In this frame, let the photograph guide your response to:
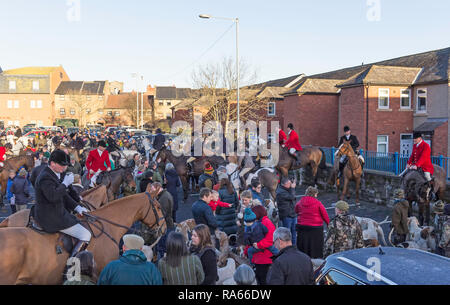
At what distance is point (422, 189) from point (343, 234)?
20.1 ft

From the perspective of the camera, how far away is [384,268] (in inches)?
157

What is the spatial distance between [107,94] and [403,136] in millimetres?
61286

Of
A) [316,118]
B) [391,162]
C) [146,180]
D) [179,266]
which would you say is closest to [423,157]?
[391,162]

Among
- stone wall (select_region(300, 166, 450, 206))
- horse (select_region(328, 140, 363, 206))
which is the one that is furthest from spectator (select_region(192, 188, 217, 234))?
stone wall (select_region(300, 166, 450, 206))

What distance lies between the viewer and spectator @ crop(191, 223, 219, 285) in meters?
4.85

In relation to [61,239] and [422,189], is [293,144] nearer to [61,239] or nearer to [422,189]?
[422,189]

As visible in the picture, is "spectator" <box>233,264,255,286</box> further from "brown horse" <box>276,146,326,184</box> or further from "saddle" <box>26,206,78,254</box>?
"brown horse" <box>276,146,326,184</box>

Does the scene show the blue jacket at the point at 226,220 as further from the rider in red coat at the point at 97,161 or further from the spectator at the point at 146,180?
the rider in red coat at the point at 97,161

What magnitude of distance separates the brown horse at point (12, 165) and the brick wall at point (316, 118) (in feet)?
64.8

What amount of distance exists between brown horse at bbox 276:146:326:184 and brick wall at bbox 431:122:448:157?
25.8 feet

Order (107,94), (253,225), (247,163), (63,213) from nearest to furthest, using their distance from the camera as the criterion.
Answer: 1. (63,213)
2. (253,225)
3. (247,163)
4. (107,94)

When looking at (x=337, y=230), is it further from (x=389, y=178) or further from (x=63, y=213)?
(x=389, y=178)
